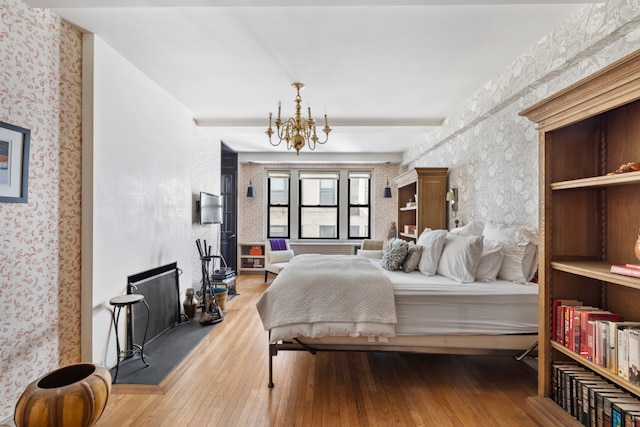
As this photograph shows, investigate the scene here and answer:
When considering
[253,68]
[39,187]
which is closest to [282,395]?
[39,187]

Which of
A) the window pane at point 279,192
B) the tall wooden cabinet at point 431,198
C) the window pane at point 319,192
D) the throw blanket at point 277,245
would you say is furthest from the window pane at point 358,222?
the tall wooden cabinet at point 431,198

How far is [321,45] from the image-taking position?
246 centimetres

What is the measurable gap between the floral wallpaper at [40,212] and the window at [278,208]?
4889 millimetres

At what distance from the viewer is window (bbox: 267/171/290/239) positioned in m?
7.18

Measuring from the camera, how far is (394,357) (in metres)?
2.85

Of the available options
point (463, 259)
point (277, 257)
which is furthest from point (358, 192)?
point (463, 259)

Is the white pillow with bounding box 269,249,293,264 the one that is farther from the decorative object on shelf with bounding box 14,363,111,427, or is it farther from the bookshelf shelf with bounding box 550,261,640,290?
the bookshelf shelf with bounding box 550,261,640,290

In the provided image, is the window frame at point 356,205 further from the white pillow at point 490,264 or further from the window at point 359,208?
the white pillow at point 490,264

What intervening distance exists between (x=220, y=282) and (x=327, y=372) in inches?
101

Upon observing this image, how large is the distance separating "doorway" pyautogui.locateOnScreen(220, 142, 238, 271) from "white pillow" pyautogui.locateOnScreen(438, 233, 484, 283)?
4.92 meters

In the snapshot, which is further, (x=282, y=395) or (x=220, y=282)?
→ (x=220, y=282)

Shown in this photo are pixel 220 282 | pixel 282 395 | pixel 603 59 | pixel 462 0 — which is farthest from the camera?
pixel 220 282

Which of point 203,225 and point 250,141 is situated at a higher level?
Answer: point 250,141

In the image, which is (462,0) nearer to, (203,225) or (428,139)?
(428,139)
